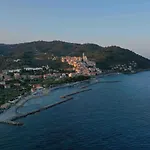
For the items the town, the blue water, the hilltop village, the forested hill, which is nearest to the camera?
the blue water

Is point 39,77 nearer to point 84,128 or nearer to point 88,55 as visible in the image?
point 88,55

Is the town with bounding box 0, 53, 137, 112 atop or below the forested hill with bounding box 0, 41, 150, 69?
below

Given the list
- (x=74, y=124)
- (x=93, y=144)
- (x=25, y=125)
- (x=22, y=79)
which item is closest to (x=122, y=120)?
(x=74, y=124)

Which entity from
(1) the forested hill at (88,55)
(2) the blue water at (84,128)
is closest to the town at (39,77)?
(1) the forested hill at (88,55)

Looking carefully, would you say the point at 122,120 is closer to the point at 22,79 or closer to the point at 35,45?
the point at 22,79

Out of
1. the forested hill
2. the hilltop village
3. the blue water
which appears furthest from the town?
the blue water

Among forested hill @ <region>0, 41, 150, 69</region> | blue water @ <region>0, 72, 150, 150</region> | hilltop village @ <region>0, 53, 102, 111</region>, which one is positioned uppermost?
forested hill @ <region>0, 41, 150, 69</region>

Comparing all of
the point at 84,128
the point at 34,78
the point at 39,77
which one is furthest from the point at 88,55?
the point at 84,128

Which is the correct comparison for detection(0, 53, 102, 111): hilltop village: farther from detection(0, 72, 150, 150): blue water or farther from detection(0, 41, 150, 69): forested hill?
detection(0, 72, 150, 150): blue water

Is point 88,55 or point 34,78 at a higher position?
point 88,55

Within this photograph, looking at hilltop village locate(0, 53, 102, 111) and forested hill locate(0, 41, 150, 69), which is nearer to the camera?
hilltop village locate(0, 53, 102, 111)
